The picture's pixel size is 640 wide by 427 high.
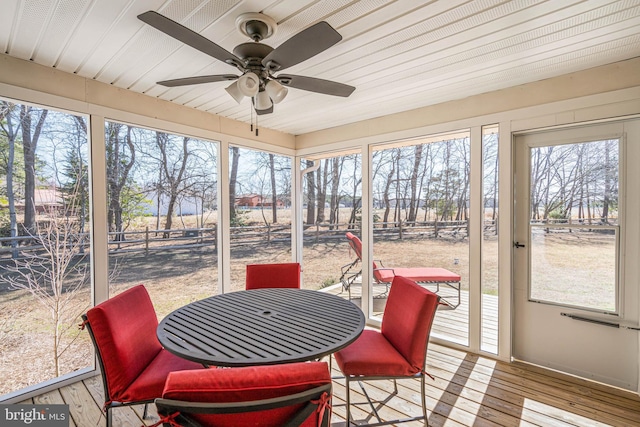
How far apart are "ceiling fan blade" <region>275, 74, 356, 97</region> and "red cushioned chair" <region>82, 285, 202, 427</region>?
159 centimetres

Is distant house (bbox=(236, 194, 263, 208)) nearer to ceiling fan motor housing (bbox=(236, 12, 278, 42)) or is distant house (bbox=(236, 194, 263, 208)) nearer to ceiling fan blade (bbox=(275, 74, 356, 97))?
ceiling fan blade (bbox=(275, 74, 356, 97))

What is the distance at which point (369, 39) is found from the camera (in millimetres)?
1841

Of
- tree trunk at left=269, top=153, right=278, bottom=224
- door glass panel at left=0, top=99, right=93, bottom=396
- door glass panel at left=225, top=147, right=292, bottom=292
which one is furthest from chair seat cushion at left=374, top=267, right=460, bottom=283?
door glass panel at left=0, top=99, right=93, bottom=396

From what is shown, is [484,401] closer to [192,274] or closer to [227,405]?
[227,405]

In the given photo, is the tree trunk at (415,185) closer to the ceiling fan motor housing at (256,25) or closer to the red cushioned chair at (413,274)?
the red cushioned chair at (413,274)

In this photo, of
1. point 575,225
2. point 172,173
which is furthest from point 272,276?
point 575,225

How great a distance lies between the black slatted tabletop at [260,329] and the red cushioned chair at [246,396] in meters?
0.41

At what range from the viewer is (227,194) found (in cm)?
340

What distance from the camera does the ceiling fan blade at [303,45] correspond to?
1.23 m

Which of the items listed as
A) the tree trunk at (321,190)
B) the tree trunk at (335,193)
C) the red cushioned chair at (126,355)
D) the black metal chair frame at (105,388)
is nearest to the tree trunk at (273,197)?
the tree trunk at (321,190)

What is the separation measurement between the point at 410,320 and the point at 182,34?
1966 millimetres

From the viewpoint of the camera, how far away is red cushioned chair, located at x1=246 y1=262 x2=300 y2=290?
268 cm

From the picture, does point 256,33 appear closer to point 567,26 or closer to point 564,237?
point 567,26

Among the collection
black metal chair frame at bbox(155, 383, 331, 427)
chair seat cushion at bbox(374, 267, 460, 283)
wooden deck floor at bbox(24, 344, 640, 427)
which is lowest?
wooden deck floor at bbox(24, 344, 640, 427)
